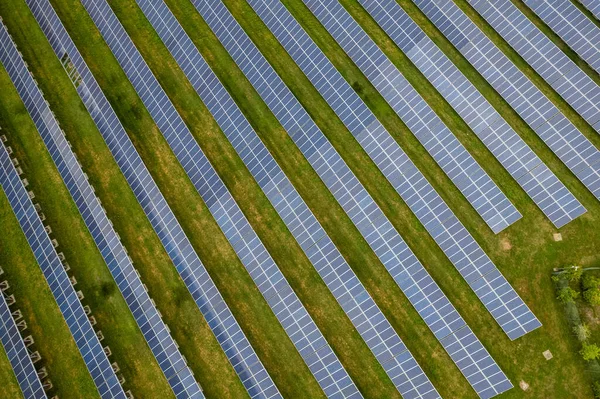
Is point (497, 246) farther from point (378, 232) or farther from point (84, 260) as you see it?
point (84, 260)

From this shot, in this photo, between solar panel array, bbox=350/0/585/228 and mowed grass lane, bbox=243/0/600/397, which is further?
solar panel array, bbox=350/0/585/228

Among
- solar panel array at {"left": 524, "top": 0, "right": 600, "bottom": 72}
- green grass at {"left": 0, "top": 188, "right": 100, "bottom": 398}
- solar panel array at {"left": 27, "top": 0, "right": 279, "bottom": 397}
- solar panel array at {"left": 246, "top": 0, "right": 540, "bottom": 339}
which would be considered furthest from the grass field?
solar panel array at {"left": 524, "top": 0, "right": 600, "bottom": 72}

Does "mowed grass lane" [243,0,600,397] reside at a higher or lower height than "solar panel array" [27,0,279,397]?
lower

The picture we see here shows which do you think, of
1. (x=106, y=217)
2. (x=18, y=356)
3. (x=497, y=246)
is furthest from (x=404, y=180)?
(x=18, y=356)

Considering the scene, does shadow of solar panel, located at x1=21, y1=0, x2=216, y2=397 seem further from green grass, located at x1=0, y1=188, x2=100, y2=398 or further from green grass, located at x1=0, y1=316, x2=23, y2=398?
green grass, located at x1=0, y1=316, x2=23, y2=398

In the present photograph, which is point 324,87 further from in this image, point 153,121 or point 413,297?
point 413,297

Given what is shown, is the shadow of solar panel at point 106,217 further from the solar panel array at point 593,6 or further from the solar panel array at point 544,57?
the solar panel array at point 593,6
